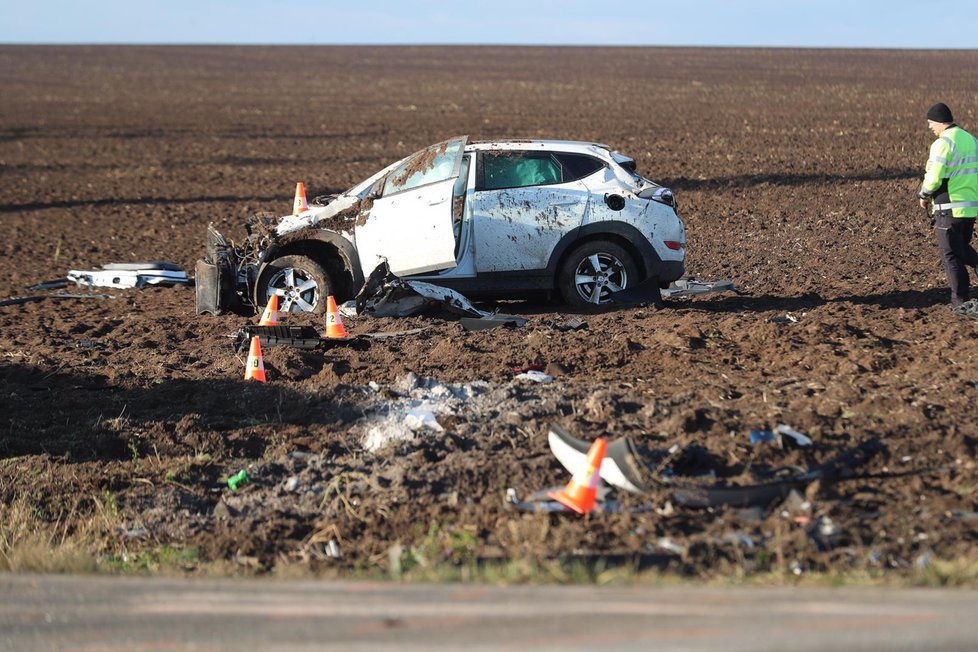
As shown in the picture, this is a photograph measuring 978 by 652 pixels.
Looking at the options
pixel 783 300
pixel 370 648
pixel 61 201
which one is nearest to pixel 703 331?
pixel 783 300

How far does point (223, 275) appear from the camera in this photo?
1153 cm

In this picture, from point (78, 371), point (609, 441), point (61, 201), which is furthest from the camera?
point (61, 201)

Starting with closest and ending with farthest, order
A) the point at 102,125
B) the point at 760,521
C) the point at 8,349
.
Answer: the point at 760,521, the point at 8,349, the point at 102,125

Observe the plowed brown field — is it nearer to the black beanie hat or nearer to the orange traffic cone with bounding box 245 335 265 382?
the orange traffic cone with bounding box 245 335 265 382

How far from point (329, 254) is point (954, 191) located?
5.69 meters

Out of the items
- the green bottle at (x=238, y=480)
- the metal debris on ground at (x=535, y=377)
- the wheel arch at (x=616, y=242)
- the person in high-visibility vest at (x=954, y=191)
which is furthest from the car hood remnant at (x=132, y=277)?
the person in high-visibility vest at (x=954, y=191)

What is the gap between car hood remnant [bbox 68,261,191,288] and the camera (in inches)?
559

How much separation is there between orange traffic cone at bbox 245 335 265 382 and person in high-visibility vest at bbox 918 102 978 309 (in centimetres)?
577

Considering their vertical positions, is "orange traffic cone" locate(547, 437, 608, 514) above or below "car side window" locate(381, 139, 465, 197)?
below

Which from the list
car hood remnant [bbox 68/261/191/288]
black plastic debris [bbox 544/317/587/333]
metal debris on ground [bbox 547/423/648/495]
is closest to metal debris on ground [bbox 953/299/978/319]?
black plastic debris [bbox 544/317/587/333]

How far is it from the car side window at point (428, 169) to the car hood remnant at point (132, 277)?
13.8ft

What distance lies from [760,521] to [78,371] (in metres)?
5.96

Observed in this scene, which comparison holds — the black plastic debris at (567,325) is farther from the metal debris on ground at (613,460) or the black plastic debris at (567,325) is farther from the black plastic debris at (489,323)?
the metal debris on ground at (613,460)

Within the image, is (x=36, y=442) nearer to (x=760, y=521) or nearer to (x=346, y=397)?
(x=346, y=397)
